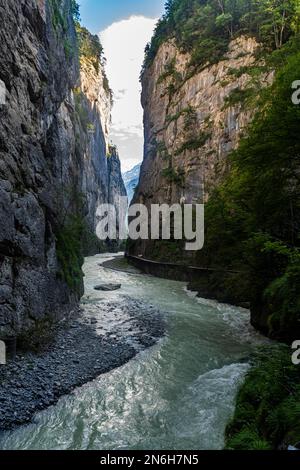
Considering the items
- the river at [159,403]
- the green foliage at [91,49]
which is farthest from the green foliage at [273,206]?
the green foliage at [91,49]

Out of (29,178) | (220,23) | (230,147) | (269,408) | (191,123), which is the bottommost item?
(269,408)

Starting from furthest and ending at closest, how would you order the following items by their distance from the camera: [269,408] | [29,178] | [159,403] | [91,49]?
1. [91,49]
2. [29,178]
3. [159,403]
4. [269,408]

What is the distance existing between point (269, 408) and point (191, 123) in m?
37.2

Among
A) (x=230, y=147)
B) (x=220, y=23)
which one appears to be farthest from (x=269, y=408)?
(x=220, y=23)

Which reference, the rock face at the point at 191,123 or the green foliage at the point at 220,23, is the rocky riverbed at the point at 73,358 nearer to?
the rock face at the point at 191,123

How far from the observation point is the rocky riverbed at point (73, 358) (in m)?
7.72

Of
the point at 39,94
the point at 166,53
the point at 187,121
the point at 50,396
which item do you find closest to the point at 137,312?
the point at 50,396

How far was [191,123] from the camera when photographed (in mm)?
39188

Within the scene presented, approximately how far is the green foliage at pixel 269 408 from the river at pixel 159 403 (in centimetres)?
59

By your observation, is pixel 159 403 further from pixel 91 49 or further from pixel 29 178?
pixel 91 49

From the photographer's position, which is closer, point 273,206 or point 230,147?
point 273,206

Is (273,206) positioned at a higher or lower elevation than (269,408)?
higher
